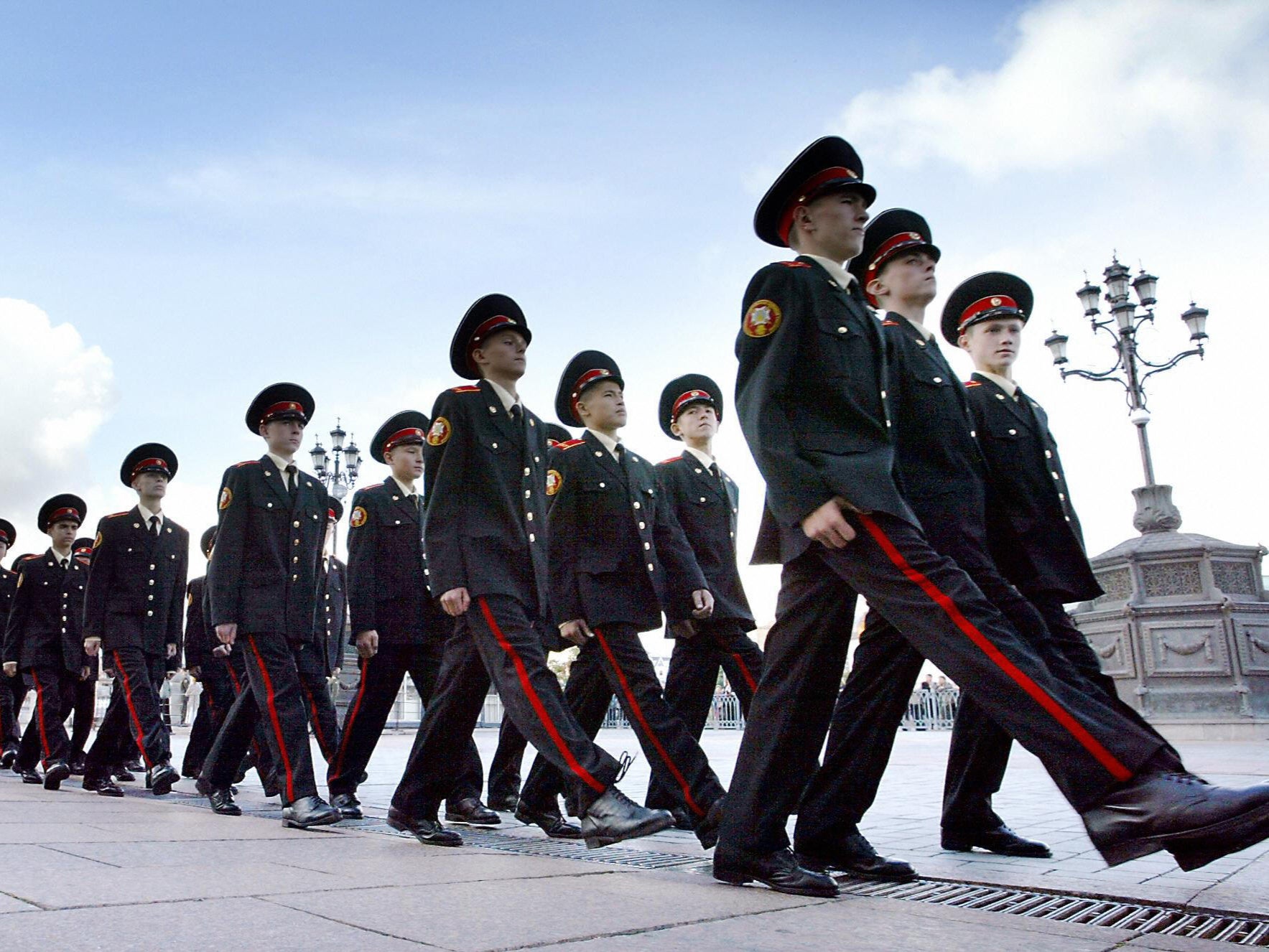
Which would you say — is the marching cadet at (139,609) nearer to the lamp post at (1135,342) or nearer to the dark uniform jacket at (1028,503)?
the dark uniform jacket at (1028,503)

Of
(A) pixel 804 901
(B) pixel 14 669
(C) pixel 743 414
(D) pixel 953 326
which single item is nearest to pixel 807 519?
(C) pixel 743 414

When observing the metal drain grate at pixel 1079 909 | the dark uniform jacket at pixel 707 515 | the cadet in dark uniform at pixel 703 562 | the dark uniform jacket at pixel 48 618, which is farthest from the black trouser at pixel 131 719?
the metal drain grate at pixel 1079 909

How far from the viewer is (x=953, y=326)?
515 centimetres

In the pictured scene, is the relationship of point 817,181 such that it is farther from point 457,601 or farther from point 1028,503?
point 457,601

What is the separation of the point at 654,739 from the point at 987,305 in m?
2.48

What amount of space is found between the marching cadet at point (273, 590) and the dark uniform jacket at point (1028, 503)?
10.7 ft

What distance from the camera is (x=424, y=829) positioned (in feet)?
14.3

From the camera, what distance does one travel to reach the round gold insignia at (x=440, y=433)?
4.72 meters

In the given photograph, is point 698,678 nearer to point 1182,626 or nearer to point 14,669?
point 14,669

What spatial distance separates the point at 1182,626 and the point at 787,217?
40.3 ft

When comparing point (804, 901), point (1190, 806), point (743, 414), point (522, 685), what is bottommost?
point (804, 901)

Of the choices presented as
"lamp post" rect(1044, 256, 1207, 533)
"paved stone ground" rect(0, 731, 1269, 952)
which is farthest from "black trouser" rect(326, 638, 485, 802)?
"lamp post" rect(1044, 256, 1207, 533)

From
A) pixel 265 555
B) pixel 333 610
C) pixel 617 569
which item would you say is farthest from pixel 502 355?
pixel 333 610

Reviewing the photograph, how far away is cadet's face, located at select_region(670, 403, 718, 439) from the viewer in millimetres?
6352
